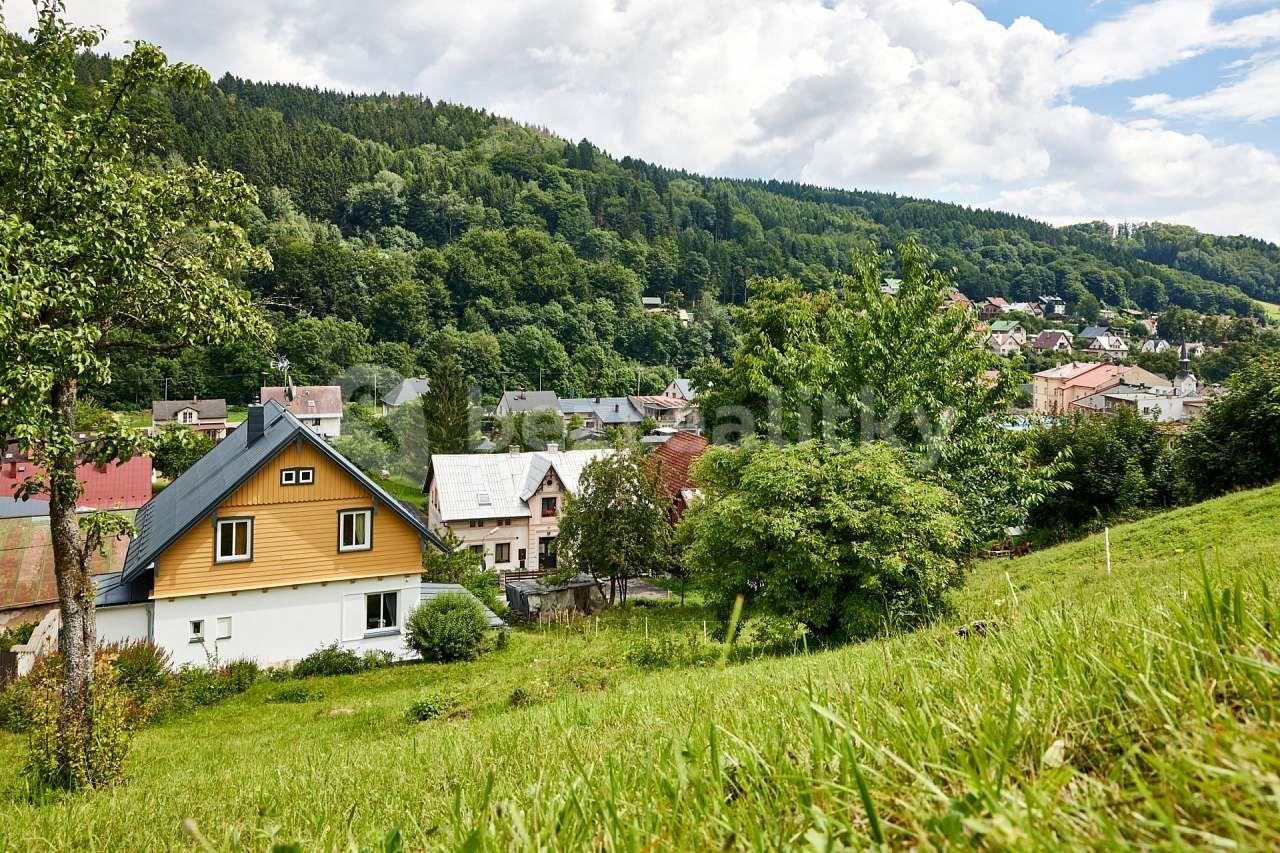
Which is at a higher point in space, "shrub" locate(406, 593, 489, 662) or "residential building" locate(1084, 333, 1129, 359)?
"residential building" locate(1084, 333, 1129, 359)

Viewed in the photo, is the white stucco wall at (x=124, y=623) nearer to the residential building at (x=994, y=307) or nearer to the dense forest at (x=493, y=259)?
the dense forest at (x=493, y=259)

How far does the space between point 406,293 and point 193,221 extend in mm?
103495

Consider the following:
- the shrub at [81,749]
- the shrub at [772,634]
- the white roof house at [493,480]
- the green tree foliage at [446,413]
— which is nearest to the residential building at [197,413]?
the green tree foliage at [446,413]

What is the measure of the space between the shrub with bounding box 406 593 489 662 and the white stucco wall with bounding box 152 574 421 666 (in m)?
1.10

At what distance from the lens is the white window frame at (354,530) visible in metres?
21.0

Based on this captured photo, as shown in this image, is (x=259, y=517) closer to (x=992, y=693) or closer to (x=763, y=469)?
(x=763, y=469)

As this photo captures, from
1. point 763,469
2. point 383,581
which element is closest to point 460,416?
point 383,581

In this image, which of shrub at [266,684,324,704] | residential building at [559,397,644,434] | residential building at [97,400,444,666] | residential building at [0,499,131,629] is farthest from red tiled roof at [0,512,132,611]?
residential building at [559,397,644,434]

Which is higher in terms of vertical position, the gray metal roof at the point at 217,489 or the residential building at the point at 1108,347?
the residential building at the point at 1108,347

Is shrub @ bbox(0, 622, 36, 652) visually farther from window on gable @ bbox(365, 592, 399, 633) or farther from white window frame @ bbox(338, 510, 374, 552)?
window on gable @ bbox(365, 592, 399, 633)

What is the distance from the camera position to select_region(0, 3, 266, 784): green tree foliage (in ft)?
27.0

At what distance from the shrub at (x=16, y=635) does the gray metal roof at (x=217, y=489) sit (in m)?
2.63

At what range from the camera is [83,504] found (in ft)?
113

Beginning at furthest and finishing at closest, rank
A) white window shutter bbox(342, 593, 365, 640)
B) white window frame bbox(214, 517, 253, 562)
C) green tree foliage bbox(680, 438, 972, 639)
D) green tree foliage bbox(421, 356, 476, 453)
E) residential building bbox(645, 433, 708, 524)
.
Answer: green tree foliage bbox(421, 356, 476, 453)
residential building bbox(645, 433, 708, 524)
white window shutter bbox(342, 593, 365, 640)
white window frame bbox(214, 517, 253, 562)
green tree foliage bbox(680, 438, 972, 639)
